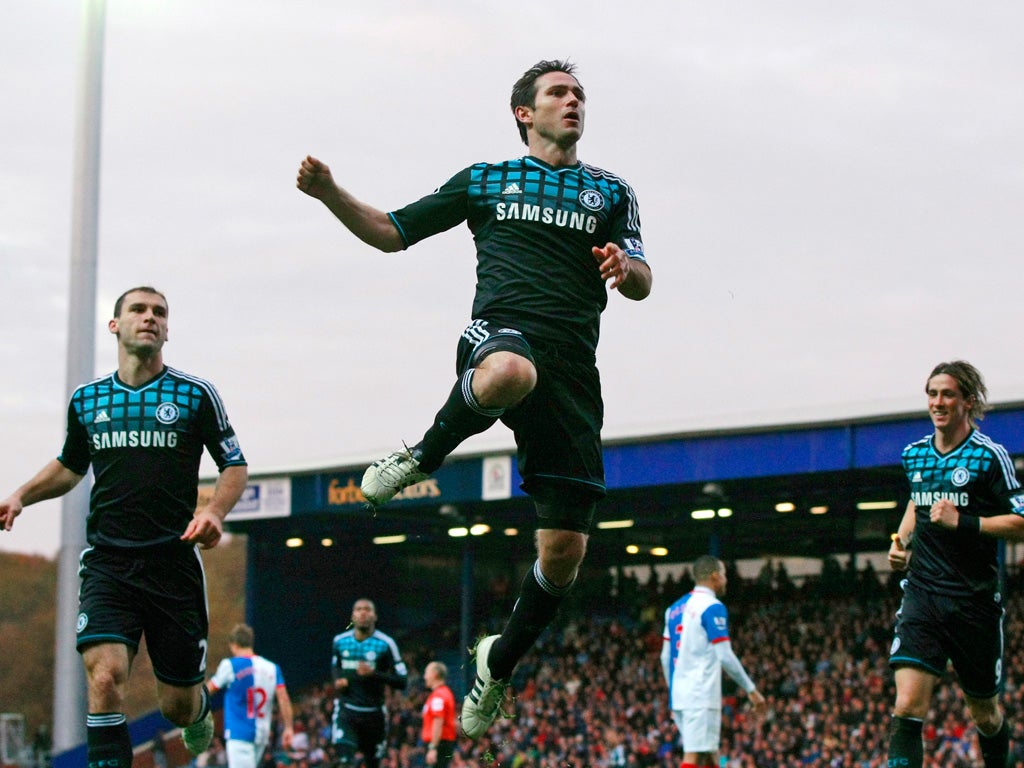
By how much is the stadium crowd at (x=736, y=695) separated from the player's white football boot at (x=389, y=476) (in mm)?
15017

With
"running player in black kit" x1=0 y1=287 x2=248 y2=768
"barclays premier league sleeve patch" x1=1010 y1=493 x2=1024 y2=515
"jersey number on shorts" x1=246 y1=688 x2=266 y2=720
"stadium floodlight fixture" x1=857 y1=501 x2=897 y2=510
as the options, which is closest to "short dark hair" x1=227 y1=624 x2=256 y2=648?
"jersey number on shorts" x1=246 y1=688 x2=266 y2=720

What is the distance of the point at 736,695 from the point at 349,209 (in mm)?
21374

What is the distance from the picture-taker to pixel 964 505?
8.58m

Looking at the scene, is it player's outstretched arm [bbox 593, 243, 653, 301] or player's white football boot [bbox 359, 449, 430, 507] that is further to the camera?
player's white football boot [bbox 359, 449, 430, 507]

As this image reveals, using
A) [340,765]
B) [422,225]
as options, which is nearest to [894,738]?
[422,225]

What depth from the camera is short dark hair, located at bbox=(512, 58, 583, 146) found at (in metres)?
6.75

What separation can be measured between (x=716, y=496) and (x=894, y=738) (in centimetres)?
1843

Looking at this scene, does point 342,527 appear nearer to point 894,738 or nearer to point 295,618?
point 295,618

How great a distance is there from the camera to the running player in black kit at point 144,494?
24.8ft

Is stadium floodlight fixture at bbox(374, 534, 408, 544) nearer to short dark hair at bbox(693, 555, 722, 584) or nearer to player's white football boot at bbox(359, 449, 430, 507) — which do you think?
short dark hair at bbox(693, 555, 722, 584)

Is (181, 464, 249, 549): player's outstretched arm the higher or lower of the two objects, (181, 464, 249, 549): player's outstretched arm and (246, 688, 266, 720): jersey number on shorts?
the higher

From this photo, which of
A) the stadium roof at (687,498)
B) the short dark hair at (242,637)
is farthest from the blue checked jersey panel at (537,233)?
the stadium roof at (687,498)

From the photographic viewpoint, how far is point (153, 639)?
7785mm

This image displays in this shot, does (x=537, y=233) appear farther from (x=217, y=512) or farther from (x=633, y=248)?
(x=217, y=512)
